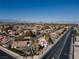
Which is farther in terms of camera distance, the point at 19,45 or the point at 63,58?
the point at 19,45

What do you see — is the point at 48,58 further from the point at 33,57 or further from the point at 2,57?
the point at 2,57

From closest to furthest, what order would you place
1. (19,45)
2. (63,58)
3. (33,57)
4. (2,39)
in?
(63,58) < (33,57) < (19,45) < (2,39)

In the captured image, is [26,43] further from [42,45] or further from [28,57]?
[28,57]

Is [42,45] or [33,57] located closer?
[33,57]

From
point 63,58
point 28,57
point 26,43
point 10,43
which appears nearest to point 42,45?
point 26,43

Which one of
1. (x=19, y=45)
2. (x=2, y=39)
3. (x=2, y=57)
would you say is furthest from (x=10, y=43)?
(x=2, y=57)

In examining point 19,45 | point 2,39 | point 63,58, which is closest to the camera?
point 63,58

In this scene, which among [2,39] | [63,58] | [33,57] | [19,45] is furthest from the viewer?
[2,39]

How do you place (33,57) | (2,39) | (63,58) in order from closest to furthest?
1. (63,58)
2. (33,57)
3. (2,39)
